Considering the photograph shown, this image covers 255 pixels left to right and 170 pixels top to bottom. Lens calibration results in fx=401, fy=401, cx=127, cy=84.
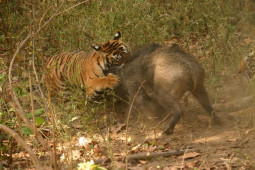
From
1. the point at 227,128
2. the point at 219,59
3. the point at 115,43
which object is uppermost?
the point at 115,43

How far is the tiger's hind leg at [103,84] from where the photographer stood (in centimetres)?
662

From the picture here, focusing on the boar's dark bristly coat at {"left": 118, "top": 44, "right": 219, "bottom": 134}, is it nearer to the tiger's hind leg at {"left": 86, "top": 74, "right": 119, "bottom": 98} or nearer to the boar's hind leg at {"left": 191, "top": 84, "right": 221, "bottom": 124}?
the boar's hind leg at {"left": 191, "top": 84, "right": 221, "bottom": 124}

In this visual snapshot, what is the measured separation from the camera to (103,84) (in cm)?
665

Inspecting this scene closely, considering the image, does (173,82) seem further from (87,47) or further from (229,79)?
(87,47)

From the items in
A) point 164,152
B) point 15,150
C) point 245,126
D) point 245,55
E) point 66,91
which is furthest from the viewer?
point 66,91

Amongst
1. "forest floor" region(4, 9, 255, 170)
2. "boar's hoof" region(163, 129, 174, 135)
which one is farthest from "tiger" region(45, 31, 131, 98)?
"boar's hoof" region(163, 129, 174, 135)

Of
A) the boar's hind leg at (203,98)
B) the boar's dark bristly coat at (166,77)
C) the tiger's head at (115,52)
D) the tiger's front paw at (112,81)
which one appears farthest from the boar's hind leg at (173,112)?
the tiger's head at (115,52)

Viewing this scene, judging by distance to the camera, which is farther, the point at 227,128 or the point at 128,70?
the point at 128,70

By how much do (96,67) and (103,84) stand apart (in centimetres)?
39

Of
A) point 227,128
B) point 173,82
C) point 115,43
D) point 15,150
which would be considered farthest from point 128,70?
point 15,150

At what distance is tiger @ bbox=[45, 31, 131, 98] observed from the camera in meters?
6.67

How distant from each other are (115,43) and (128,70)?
1.95 ft

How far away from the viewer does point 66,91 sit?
7148 millimetres

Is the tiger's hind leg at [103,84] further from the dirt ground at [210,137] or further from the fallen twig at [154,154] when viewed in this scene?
the fallen twig at [154,154]
